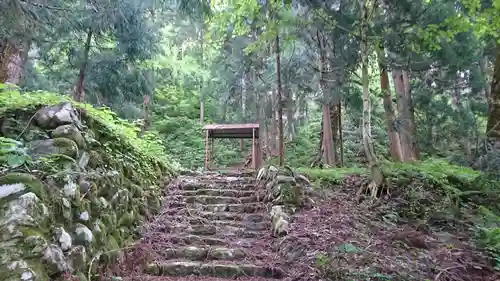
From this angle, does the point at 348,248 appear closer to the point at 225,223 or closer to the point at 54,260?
the point at 225,223

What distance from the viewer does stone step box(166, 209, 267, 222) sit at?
219 inches

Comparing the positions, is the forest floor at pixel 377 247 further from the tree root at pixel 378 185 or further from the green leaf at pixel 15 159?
the green leaf at pixel 15 159

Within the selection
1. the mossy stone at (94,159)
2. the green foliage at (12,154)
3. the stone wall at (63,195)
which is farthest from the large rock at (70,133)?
the green foliage at (12,154)

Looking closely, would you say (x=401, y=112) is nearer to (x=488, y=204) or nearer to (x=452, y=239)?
(x=488, y=204)

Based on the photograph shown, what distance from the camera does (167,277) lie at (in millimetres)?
3686

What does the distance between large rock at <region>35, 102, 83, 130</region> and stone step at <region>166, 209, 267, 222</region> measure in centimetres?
254

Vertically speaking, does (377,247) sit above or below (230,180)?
below

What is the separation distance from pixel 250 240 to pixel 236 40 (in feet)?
35.2

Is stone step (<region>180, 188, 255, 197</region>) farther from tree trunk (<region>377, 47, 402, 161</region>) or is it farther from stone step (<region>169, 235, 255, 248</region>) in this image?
tree trunk (<region>377, 47, 402, 161</region>)

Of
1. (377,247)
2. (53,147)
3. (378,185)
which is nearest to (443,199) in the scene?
(378,185)

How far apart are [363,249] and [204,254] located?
177cm

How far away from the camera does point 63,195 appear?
2.86m

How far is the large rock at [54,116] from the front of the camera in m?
3.33

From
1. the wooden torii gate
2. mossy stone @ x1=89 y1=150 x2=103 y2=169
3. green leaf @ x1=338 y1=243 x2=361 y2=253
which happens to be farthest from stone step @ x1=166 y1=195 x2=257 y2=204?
the wooden torii gate
